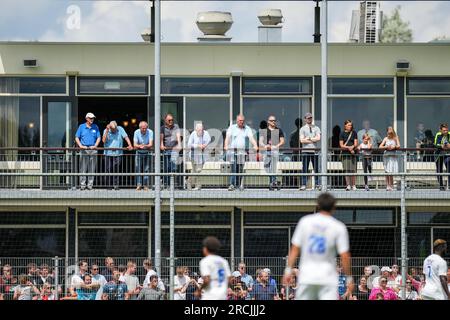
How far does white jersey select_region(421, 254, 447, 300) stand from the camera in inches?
759

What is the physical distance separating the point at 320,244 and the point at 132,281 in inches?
236

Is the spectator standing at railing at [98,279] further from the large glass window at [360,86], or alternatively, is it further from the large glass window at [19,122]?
the large glass window at [360,86]

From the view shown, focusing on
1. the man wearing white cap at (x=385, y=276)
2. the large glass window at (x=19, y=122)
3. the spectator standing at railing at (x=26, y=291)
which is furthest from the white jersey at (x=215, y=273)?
the large glass window at (x=19, y=122)

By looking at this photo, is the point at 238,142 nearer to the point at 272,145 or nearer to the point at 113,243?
the point at 272,145

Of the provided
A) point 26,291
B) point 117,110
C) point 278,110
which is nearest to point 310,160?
point 278,110

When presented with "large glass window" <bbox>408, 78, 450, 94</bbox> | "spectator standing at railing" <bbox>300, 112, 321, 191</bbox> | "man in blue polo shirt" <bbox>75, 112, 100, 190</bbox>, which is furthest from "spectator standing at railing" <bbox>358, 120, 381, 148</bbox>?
"man in blue polo shirt" <bbox>75, 112, 100, 190</bbox>

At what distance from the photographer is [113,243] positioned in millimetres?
22844

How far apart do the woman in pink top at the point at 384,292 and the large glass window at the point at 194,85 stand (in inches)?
402

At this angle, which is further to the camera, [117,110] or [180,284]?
[117,110]

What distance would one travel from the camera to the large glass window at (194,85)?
29984 millimetres

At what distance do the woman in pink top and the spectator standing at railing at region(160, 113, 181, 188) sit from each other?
24.1ft

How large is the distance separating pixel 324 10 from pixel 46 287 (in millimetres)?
9530

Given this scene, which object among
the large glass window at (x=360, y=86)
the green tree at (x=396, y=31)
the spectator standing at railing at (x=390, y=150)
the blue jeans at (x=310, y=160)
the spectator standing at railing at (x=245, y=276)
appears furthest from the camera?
the green tree at (x=396, y=31)
